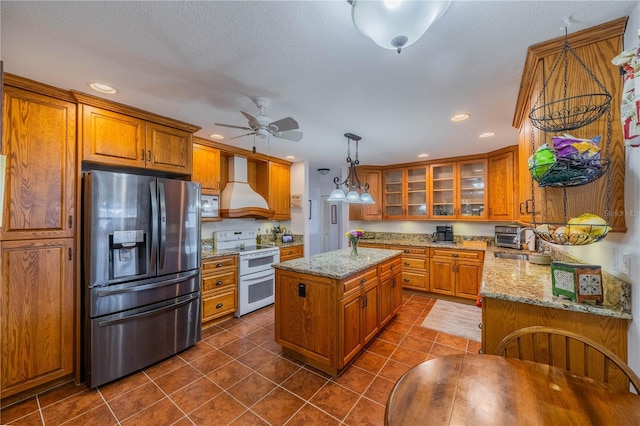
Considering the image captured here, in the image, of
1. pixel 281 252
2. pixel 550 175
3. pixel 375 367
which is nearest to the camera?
pixel 550 175

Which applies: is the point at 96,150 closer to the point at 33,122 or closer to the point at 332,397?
the point at 33,122

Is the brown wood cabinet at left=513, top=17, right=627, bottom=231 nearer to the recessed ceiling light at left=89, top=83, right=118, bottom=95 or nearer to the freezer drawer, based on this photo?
the recessed ceiling light at left=89, top=83, right=118, bottom=95

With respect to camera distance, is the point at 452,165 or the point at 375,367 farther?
the point at 452,165

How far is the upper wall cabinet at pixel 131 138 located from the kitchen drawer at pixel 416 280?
11.8ft

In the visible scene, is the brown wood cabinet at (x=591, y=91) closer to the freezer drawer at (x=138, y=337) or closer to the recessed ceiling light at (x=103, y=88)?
the recessed ceiling light at (x=103, y=88)

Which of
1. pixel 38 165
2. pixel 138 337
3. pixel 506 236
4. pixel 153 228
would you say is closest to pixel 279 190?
pixel 153 228

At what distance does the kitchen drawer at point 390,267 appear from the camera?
2899mm

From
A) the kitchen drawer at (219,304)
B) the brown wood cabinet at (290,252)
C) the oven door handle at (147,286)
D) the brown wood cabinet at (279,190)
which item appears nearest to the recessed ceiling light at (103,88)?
the oven door handle at (147,286)

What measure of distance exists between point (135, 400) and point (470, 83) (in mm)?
3358

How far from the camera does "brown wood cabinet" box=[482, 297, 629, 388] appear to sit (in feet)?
4.35

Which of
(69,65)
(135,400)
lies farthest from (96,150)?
(135,400)

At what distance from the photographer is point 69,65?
1683 millimetres

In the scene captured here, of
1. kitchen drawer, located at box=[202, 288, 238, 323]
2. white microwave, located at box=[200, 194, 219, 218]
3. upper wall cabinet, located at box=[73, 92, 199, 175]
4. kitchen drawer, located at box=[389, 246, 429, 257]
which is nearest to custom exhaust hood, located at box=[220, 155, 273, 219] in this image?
white microwave, located at box=[200, 194, 219, 218]

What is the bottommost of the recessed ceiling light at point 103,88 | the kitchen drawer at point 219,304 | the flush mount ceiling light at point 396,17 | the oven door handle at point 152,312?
the kitchen drawer at point 219,304
